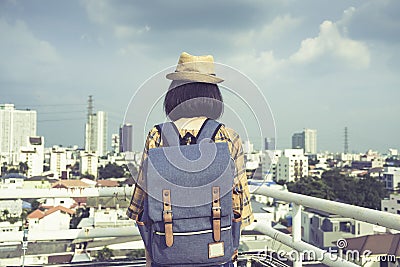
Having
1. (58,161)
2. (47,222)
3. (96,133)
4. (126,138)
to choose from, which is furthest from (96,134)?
(126,138)

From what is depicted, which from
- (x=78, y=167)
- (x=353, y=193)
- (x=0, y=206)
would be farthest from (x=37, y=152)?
(x=0, y=206)

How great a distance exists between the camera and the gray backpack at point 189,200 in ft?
3.40

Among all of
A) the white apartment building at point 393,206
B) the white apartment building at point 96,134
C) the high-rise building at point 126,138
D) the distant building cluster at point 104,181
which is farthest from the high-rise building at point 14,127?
the high-rise building at point 126,138

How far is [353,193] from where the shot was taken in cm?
3456

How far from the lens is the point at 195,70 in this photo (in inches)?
46.8

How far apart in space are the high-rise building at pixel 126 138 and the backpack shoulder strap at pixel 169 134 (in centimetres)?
10

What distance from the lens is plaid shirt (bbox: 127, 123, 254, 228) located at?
44.8 inches

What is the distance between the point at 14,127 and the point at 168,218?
72.2m

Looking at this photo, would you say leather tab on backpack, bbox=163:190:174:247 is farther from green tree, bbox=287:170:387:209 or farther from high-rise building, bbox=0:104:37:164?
high-rise building, bbox=0:104:37:164

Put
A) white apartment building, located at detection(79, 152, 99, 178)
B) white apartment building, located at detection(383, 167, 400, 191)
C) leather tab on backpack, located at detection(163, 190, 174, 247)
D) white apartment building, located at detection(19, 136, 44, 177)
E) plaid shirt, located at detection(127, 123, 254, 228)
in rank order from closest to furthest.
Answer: leather tab on backpack, located at detection(163, 190, 174, 247), plaid shirt, located at detection(127, 123, 254, 228), white apartment building, located at detection(383, 167, 400, 191), white apartment building, located at detection(19, 136, 44, 177), white apartment building, located at detection(79, 152, 99, 178)

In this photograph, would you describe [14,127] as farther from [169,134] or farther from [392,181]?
[169,134]

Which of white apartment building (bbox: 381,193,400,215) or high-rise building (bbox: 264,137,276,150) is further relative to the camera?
white apartment building (bbox: 381,193,400,215)

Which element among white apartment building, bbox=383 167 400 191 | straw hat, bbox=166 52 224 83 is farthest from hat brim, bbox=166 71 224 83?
white apartment building, bbox=383 167 400 191

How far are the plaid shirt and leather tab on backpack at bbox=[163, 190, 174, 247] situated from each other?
0.39 ft
